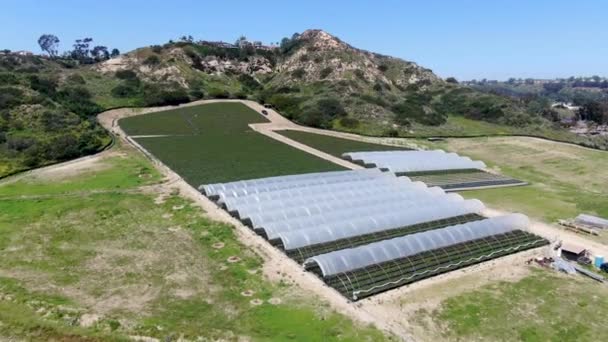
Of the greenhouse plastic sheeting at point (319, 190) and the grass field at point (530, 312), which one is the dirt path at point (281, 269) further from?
the grass field at point (530, 312)

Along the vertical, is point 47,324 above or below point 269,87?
below

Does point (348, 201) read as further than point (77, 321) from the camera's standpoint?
Yes

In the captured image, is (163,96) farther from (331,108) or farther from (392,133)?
(392,133)

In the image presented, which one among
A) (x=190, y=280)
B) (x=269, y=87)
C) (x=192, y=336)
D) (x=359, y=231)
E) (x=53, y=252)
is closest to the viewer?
(x=192, y=336)

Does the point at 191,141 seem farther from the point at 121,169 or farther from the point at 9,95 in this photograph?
the point at 9,95

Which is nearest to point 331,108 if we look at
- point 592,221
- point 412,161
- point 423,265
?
point 412,161

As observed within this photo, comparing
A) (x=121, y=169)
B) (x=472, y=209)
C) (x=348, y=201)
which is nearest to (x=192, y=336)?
(x=348, y=201)

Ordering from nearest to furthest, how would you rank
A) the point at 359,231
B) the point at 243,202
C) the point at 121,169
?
the point at 359,231, the point at 243,202, the point at 121,169
